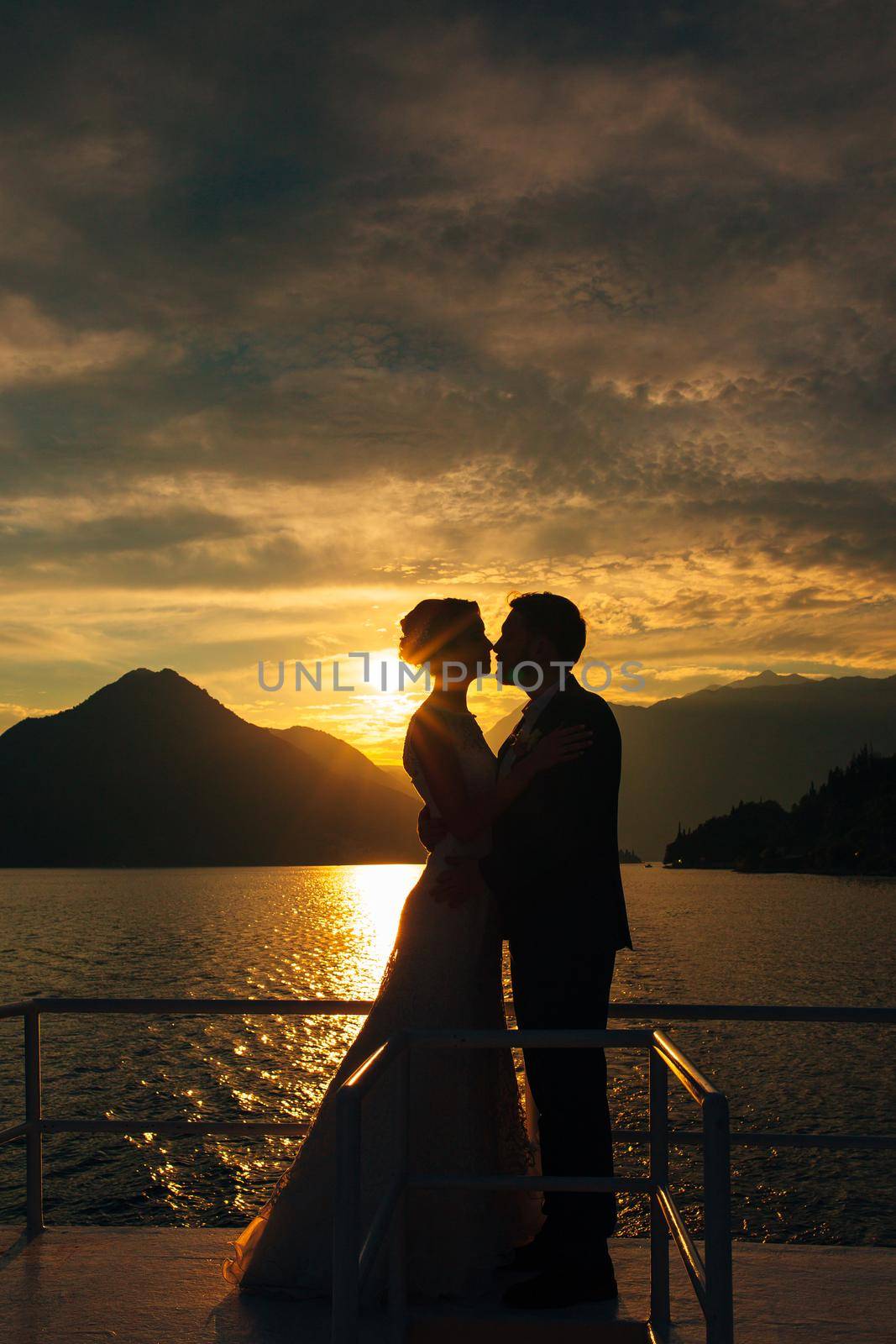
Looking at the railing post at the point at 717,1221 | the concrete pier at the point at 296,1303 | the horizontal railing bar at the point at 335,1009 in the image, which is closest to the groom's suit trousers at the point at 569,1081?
the concrete pier at the point at 296,1303

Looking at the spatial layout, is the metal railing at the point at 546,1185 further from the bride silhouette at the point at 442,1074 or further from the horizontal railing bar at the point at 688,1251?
the bride silhouette at the point at 442,1074

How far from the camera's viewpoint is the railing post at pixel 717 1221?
2.27m

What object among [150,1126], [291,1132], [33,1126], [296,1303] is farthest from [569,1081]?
[33,1126]

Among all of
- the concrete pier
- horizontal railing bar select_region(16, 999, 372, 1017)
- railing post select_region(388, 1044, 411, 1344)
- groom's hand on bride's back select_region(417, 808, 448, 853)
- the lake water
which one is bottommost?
the lake water

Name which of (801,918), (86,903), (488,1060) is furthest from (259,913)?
(488,1060)

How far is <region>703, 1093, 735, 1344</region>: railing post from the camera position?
227cm

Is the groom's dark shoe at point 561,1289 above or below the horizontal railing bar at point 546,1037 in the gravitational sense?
below

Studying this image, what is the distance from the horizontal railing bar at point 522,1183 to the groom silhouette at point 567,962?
1.12 ft

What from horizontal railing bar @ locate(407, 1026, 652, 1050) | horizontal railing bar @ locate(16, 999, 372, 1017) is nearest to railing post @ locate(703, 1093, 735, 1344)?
horizontal railing bar @ locate(407, 1026, 652, 1050)

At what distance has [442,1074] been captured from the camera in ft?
12.8

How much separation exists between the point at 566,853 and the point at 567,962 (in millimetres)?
372

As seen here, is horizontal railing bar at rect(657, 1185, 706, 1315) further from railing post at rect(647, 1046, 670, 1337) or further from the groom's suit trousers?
the groom's suit trousers

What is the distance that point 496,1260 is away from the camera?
384 centimetres

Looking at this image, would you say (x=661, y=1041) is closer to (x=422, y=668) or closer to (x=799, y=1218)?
(x=422, y=668)
